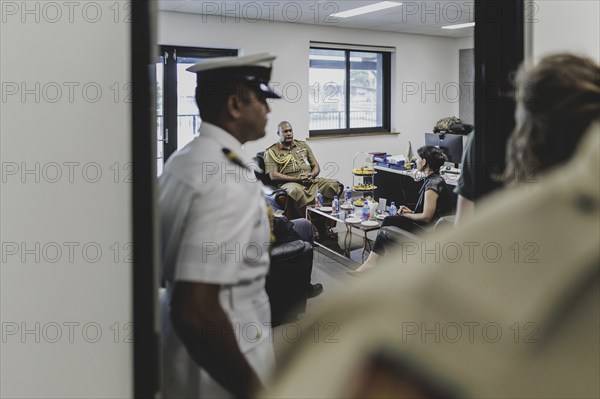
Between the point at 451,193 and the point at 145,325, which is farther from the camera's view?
the point at 451,193

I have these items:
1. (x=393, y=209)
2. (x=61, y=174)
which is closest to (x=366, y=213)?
(x=393, y=209)

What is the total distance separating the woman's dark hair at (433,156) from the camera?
0.72 meters

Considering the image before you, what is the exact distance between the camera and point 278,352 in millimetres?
577

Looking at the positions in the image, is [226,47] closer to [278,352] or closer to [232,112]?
[232,112]

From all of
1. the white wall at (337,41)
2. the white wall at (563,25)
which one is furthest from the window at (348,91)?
the white wall at (563,25)

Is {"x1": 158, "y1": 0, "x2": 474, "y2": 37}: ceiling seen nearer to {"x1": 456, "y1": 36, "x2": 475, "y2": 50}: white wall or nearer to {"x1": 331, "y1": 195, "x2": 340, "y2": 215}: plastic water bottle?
{"x1": 456, "y1": 36, "x2": 475, "y2": 50}: white wall

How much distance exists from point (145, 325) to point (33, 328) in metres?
0.16

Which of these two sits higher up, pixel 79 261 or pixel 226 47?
pixel 226 47

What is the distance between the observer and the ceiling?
0.64 m

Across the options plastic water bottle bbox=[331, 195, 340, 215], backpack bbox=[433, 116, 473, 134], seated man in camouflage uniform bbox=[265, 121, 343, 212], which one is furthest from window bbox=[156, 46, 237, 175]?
backpack bbox=[433, 116, 473, 134]

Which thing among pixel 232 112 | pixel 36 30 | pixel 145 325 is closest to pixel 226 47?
Answer: pixel 232 112

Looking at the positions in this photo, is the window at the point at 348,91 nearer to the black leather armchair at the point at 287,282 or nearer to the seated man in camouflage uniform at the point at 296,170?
the seated man in camouflage uniform at the point at 296,170

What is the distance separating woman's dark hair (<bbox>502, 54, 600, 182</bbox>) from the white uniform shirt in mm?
341

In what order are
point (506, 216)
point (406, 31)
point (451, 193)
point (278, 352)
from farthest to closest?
point (406, 31) → point (451, 193) → point (278, 352) → point (506, 216)
